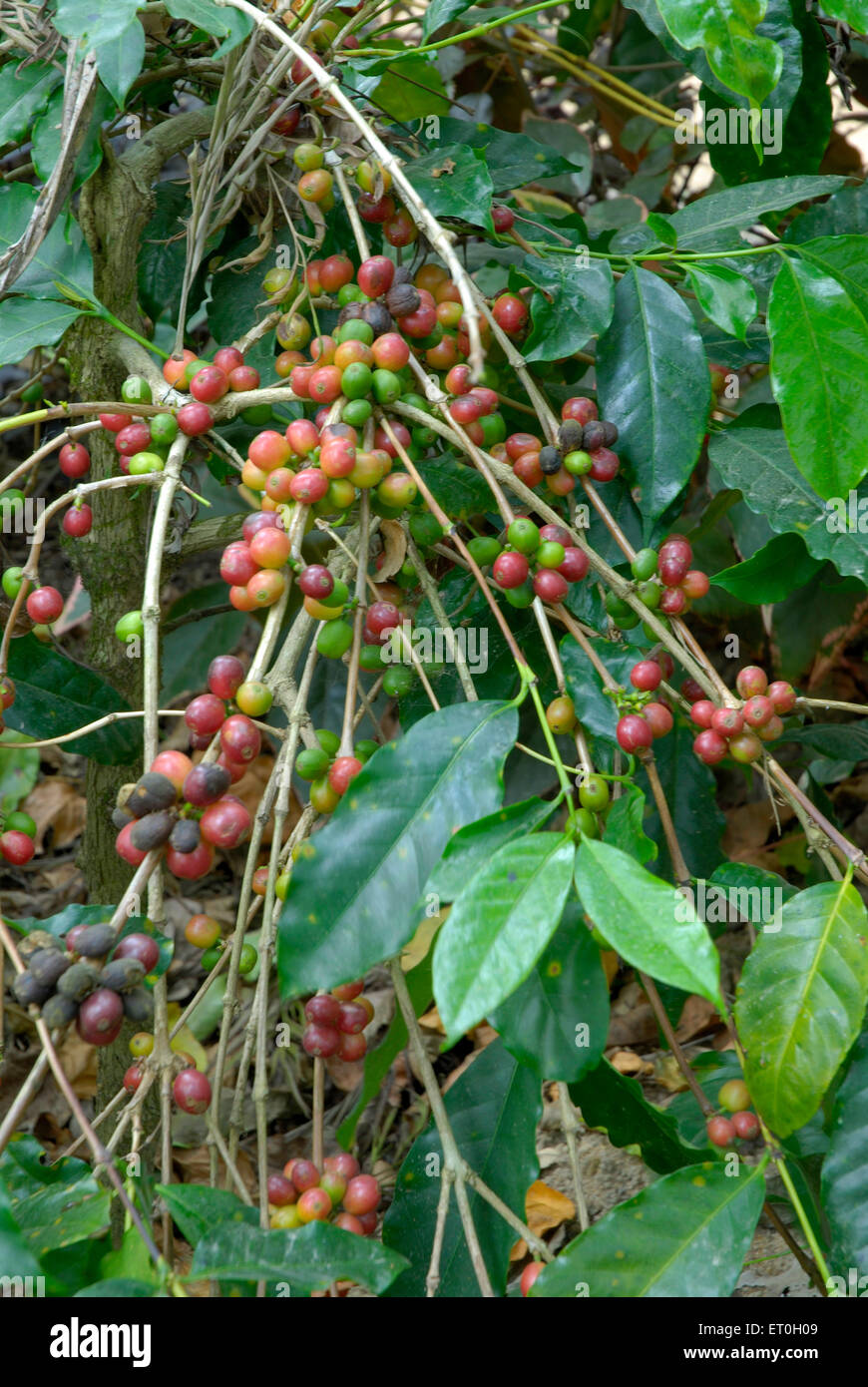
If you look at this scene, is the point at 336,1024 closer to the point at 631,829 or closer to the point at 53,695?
the point at 631,829

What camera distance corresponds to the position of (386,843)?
720 mm

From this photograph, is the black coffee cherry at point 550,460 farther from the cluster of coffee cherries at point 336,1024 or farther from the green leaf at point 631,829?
the cluster of coffee cherries at point 336,1024

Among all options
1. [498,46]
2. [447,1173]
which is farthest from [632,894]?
[498,46]

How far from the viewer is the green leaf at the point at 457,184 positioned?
0.92 metres

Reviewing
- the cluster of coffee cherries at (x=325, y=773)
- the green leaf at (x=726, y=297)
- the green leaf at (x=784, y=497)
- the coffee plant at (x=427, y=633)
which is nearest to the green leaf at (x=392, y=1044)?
the coffee plant at (x=427, y=633)

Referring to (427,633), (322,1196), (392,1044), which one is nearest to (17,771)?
(392,1044)

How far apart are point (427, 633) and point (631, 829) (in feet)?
0.83

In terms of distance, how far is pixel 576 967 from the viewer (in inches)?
27.9

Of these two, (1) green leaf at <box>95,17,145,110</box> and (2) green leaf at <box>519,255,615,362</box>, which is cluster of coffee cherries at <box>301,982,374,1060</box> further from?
(1) green leaf at <box>95,17,145,110</box>

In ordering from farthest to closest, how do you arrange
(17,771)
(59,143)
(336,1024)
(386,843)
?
(17,771), (59,143), (336,1024), (386,843)

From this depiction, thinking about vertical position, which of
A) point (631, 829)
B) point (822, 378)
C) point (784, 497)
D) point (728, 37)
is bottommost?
point (631, 829)

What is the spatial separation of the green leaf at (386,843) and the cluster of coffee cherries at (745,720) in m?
0.17

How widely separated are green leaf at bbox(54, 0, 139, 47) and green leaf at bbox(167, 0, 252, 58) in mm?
50

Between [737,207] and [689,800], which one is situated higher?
[737,207]
